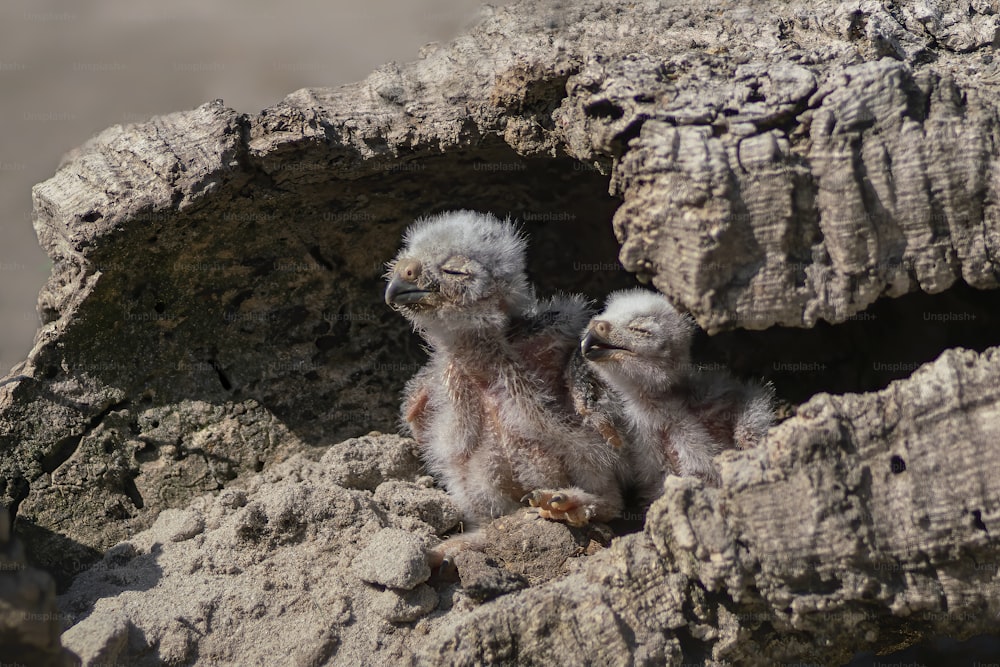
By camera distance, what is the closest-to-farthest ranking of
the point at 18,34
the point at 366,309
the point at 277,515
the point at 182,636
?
1. the point at 182,636
2. the point at 277,515
3. the point at 366,309
4. the point at 18,34

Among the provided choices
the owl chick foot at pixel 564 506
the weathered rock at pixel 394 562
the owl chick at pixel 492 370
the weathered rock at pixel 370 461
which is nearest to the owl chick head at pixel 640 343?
the owl chick at pixel 492 370

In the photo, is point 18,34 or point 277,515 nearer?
point 277,515

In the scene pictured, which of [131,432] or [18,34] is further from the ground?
[18,34]

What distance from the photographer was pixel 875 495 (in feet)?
9.51

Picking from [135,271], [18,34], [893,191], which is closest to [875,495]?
[893,191]

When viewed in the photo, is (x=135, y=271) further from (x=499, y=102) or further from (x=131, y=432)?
(x=499, y=102)

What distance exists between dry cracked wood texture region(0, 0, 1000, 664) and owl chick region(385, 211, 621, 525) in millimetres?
445

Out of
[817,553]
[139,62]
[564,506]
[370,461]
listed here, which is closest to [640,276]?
[817,553]

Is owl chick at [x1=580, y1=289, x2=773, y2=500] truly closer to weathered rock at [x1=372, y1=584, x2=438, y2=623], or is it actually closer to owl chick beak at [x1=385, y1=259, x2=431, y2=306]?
owl chick beak at [x1=385, y1=259, x2=431, y2=306]

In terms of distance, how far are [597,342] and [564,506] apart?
71cm

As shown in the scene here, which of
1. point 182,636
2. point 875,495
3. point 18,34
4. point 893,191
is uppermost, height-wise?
point 18,34

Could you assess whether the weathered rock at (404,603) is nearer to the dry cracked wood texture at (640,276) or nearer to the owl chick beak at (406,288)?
the dry cracked wood texture at (640,276)

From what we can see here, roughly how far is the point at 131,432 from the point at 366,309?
1274 mm

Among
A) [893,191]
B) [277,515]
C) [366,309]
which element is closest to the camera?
[893,191]
